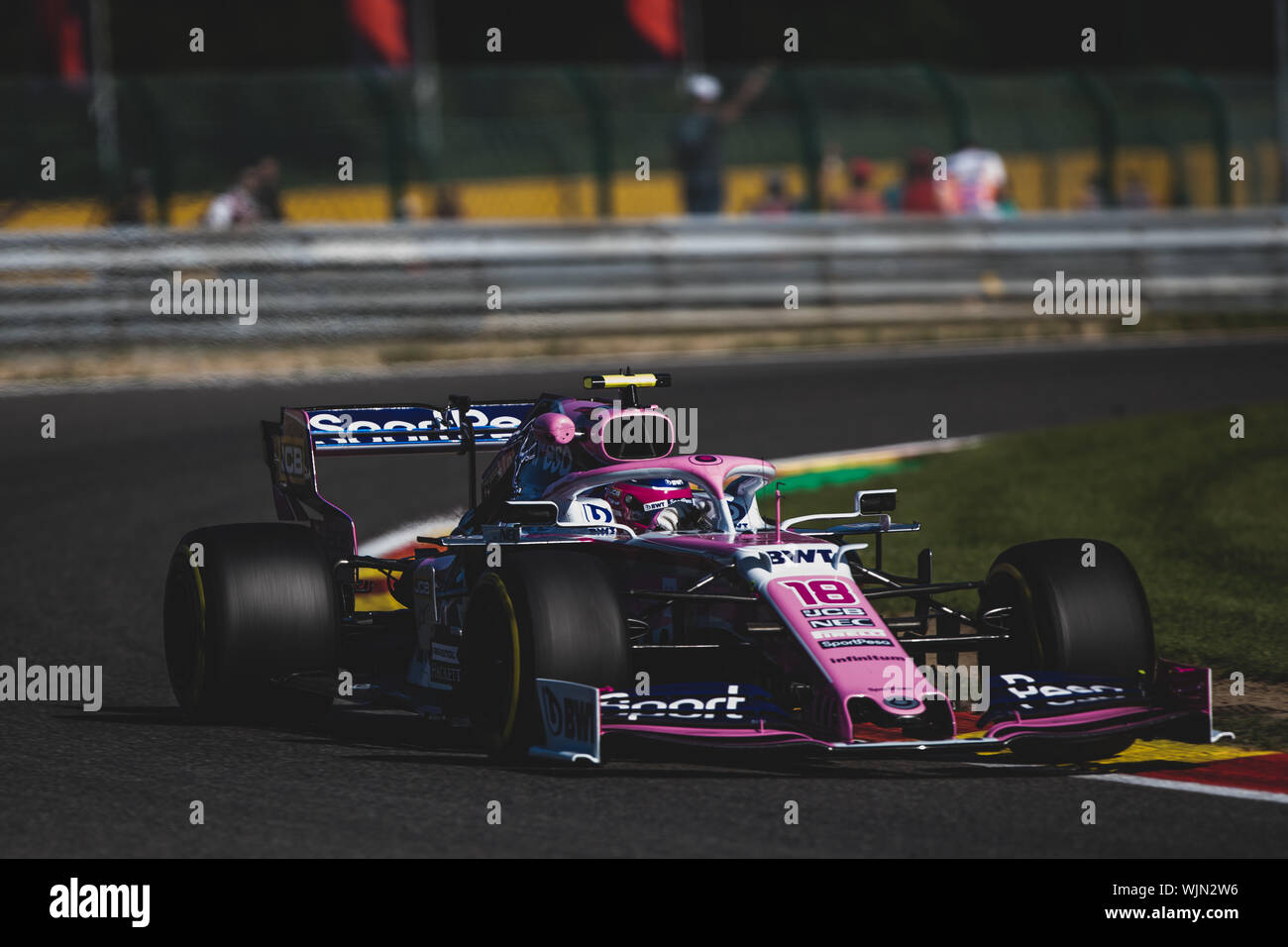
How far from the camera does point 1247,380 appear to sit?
57.1 feet

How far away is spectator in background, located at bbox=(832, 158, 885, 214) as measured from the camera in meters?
21.0

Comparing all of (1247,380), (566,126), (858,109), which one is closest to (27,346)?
(566,126)

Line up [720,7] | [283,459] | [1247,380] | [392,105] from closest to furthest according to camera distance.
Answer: [283,459] → [1247,380] → [392,105] → [720,7]

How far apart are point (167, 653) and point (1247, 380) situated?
36.4 ft

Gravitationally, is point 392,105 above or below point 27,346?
above

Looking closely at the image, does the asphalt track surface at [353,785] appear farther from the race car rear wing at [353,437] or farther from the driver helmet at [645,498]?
the driver helmet at [645,498]

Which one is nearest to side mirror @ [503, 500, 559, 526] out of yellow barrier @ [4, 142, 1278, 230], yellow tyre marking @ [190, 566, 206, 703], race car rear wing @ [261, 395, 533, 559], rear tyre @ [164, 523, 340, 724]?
rear tyre @ [164, 523, 340, 724]

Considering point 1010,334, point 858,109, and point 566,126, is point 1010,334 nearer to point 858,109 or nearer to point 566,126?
point 858,109

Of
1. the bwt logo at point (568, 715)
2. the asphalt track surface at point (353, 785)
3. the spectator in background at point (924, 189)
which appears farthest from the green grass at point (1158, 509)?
the spectator in background at point (924, 189)

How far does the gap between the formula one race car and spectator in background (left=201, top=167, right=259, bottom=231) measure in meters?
10.7

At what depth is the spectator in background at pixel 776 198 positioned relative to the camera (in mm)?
21031

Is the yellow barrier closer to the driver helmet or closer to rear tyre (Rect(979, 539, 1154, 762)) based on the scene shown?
the driver helmet

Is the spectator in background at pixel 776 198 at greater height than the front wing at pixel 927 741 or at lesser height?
greater

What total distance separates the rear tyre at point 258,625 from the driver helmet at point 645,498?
113 cm
